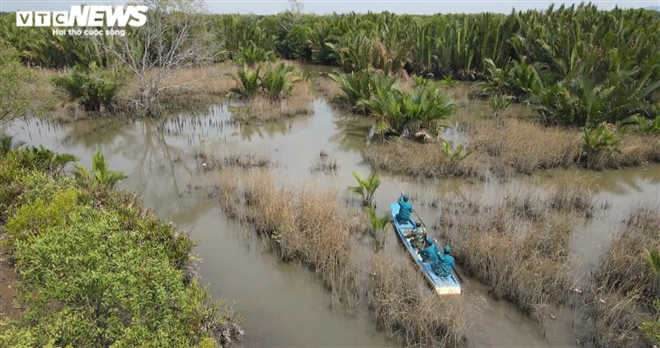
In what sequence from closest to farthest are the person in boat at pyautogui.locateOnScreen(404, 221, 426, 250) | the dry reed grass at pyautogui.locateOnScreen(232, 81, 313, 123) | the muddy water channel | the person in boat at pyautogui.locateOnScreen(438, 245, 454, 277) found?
1. the muddy water channel
2. the person in boat at pyautogui.locateOnScreen(438, 245, 454, 277)
3. the person in boat at pyautogui.locateOnScreen(404, 221, 426, 250)
4. the dry reed grass at pyautogui.locateOnScreen(232, 81, 313, 123)

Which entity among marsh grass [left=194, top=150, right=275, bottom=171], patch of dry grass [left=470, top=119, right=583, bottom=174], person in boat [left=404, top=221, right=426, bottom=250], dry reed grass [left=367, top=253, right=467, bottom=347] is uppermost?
patch of dry grass [left=470, top=119, right=583, bottom=174]

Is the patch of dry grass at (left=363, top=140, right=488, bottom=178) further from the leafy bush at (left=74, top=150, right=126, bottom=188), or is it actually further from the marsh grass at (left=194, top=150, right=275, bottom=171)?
the leafy bush at (left=74, top=150, right=126, bottom=188)

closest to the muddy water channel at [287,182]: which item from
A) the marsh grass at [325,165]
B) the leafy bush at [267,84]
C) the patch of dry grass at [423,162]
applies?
the marsh grass at [325,165]

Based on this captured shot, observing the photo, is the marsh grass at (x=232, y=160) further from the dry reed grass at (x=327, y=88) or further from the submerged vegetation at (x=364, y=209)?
the dry reed grass at (x=327, y=88)

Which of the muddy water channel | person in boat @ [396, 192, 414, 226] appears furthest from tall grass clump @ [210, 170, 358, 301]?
person in boat @ [396, 192, 414, 226]

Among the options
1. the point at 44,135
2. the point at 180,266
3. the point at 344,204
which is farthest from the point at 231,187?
the point at 44,135

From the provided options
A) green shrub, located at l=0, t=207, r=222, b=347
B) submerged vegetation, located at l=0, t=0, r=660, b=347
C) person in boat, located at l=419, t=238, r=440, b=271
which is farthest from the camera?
person in boat, located at l=419, t=238, r=440, b=271

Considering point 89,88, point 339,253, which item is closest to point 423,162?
point 339,253
